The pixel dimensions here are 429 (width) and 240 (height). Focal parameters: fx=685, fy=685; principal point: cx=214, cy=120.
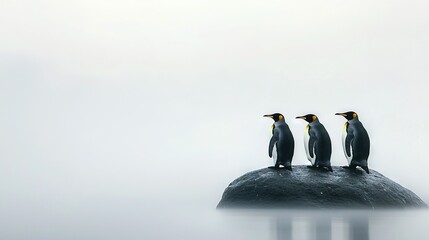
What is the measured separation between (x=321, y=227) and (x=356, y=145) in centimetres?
747

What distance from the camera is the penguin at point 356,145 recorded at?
23.3 m

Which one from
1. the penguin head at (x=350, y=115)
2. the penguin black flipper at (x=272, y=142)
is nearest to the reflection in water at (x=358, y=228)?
the penguin black flipper at (x=272, y=142)

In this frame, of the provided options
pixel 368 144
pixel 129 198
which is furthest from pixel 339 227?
pixel 129 198

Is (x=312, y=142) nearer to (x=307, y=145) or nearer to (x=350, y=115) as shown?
(x=307, y=145)

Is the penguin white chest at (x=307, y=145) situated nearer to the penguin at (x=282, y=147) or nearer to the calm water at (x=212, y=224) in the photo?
the penguin at (x=282, y=147)

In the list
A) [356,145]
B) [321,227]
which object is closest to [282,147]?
[356,145]

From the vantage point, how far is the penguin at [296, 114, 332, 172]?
23078 mm

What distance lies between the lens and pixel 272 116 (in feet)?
79.5

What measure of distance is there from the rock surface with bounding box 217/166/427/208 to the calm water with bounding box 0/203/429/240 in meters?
0.70

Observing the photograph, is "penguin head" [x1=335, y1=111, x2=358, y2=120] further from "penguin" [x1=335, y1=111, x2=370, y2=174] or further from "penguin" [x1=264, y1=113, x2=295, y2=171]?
"penguin" [x1=264, y1=113, x2=295, y2=171]

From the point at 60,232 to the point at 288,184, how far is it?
8747mm

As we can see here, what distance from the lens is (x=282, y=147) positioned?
2316cm

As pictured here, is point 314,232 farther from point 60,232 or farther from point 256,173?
point 256,173

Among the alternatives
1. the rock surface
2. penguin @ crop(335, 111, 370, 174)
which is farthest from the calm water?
penguin @ crop(335, 111, 370, 174)
